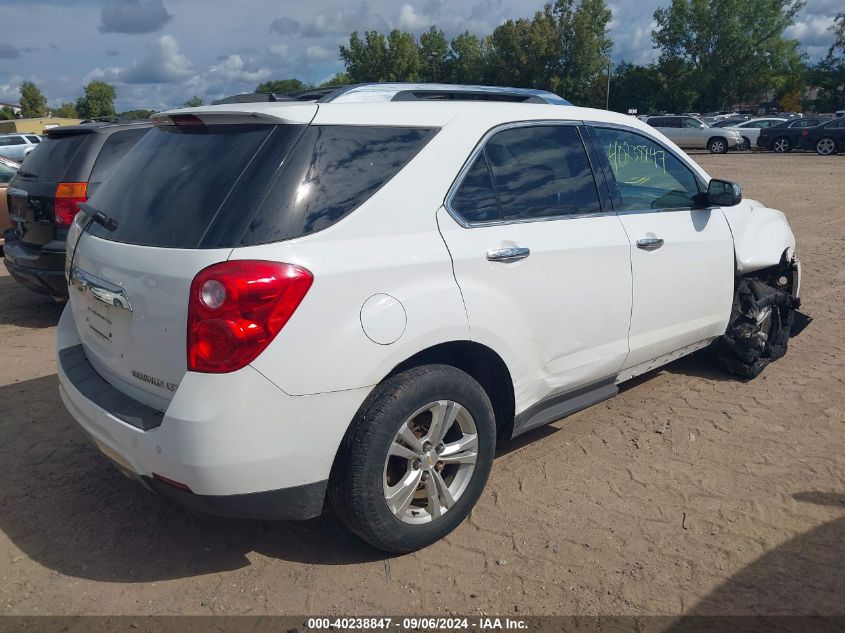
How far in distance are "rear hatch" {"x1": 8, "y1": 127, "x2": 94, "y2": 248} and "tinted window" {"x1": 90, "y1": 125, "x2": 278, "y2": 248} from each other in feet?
11.5

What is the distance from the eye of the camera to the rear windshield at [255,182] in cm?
252

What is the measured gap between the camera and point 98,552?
305 cm

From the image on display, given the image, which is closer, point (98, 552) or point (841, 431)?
point (98, 552)

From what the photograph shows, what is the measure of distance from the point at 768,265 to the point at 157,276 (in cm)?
401

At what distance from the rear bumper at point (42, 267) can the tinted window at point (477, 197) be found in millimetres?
4394

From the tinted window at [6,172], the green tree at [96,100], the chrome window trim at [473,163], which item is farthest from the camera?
the green tree at [96,100]

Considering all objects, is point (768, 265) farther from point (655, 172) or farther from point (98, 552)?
point (98, 552)

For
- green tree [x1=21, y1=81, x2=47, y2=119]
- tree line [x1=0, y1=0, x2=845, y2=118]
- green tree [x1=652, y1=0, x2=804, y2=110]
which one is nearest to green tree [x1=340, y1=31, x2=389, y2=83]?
tree line [x1=0, y1=0, x2=845, y2=118]

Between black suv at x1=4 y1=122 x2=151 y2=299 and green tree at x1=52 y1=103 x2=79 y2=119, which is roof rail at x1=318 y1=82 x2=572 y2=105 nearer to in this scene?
black suv at x1=4 y1=122 x2=151 y2=299

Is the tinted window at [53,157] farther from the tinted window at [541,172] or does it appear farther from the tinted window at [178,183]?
the tinted window at [541,172]

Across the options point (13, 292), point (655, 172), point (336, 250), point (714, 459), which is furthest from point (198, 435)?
point (13, 292)

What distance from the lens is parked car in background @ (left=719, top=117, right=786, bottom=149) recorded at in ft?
105

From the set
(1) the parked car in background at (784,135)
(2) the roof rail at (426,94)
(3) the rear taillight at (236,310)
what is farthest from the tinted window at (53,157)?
(1) the parked car in background at (784,135)

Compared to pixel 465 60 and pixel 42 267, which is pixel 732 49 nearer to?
pixel 465 60
